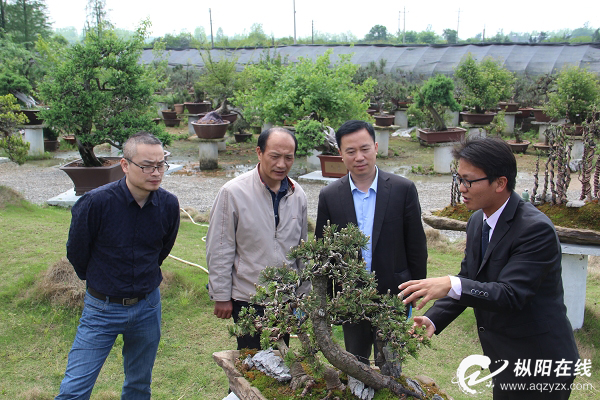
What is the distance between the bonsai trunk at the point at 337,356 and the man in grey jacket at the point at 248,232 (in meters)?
0.54

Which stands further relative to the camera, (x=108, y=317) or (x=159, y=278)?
(x=159, y=278)

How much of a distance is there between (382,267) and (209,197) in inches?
247

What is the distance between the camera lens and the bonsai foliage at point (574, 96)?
10.7 m

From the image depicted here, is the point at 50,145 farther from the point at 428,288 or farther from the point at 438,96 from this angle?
the point at 428,288

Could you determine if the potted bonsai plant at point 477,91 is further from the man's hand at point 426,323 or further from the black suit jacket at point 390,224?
the man's hand at point 426,323

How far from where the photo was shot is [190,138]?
14773 millimetres

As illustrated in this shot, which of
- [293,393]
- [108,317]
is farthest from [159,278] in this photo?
[293,393]

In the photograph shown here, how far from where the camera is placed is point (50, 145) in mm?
12242

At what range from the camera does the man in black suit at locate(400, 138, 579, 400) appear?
5.52ft

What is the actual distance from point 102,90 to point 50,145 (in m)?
7.11

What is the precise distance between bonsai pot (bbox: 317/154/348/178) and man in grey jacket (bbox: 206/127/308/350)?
22.1 ft

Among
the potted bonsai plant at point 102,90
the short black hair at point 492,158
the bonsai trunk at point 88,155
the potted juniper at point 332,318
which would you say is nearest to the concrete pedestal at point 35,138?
the bonsai trunk at point 88,155

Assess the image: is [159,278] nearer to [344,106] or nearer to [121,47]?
[121,47]

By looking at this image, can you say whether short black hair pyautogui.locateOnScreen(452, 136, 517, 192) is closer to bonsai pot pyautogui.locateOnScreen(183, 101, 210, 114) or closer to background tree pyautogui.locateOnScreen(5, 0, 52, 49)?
bonsai pot pyautogui.locateOnScreen(183, 101, 210, 114)
